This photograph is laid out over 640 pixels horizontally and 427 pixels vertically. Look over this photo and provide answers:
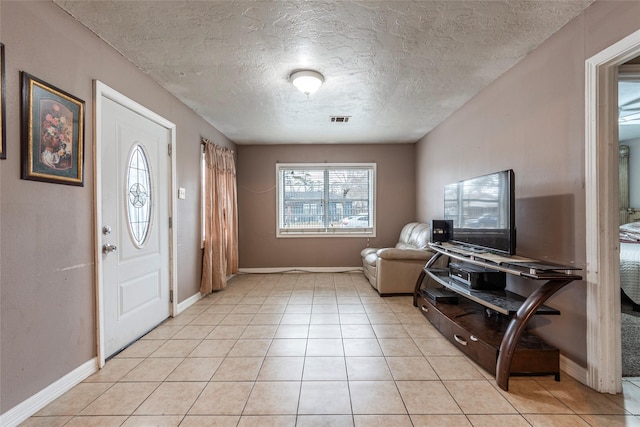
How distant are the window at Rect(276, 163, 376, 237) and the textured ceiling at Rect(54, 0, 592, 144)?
1995mm

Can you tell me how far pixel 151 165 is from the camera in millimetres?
2771

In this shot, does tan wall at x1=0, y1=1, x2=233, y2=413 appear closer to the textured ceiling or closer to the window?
the textured ceiling

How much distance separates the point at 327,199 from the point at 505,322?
366cm

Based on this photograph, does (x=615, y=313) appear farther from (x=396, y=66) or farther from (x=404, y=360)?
(x=396, y=66)

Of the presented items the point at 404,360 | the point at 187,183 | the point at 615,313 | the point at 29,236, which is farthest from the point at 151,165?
the point at 615,313

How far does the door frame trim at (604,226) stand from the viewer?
170 cm

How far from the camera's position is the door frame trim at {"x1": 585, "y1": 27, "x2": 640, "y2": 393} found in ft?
5.57

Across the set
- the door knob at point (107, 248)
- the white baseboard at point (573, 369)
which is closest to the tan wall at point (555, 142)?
the white baseboard at point (573, 369)

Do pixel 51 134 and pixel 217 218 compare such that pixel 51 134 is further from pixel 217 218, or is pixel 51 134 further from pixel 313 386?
pixel 217 218

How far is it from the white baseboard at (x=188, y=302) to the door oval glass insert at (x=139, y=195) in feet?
3.33

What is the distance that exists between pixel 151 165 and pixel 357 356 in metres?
2.63

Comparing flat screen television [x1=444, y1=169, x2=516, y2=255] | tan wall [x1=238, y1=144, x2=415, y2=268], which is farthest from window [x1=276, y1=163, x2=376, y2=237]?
flat screen television [x1=444, y1=169, x2=516, y2=255]

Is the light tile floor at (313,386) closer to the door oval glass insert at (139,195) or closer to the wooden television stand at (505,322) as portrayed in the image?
the wooden television stand at (505,322)

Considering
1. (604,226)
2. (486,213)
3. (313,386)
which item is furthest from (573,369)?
(313,386)
